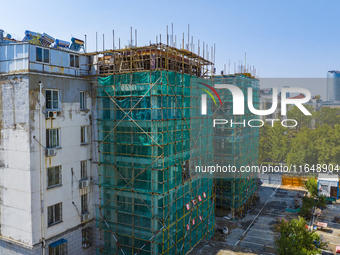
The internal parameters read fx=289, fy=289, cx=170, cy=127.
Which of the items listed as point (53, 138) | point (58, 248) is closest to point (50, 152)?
point (53, 138)

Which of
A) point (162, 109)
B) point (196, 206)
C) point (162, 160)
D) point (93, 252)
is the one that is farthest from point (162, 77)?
point (93, 252)

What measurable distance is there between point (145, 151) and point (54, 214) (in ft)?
22.9

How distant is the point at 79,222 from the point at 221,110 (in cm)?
1824

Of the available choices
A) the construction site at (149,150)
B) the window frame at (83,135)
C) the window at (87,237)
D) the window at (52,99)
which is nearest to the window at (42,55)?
the window at (52,99)

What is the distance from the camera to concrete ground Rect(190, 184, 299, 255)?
22656 millimetres

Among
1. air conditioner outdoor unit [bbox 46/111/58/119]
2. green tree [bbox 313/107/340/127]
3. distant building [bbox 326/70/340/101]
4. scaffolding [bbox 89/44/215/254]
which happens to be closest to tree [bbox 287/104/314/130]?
green tree [bbox 313/107/340/127]

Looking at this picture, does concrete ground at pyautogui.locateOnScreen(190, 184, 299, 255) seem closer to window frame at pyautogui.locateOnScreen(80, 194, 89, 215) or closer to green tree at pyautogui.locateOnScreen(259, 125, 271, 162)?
window frame at pyautogui.locateOnScreen(80, 194, 89, 215)

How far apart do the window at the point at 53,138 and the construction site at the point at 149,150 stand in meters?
3.12

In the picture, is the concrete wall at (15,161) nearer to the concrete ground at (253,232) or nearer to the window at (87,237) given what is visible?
the window at (87,237)

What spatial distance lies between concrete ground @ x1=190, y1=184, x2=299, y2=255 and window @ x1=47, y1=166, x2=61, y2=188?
11.3 metres

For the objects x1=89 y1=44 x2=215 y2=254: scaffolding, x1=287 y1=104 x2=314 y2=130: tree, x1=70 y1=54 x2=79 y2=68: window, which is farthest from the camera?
x1=287 y1=104 x2=314 y2=130: tree

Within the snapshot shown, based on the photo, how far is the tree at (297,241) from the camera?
18562 mm

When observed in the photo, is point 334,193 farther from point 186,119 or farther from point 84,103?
point 84,103

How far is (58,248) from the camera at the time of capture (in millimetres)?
18516
